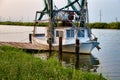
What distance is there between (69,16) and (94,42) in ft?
13.8

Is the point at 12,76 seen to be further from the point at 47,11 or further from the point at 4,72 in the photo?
the point at 47,11

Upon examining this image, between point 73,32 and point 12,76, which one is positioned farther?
point 73,32

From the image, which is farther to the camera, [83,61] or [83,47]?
[83,47]

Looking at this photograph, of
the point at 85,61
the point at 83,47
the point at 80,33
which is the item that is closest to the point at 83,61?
the point at 85,61

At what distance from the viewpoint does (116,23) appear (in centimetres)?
14362

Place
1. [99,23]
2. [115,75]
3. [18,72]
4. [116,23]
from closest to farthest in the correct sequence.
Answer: [18,72] → [115,75] → [116,23] → [99,23]

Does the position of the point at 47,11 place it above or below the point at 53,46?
above

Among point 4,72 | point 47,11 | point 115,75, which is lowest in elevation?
point 115,75

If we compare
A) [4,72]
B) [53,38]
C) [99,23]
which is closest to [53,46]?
[53,38]

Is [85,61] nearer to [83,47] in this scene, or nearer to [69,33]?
[83,47]

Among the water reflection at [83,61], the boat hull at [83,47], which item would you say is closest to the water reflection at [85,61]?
the water reflection at [83,61]

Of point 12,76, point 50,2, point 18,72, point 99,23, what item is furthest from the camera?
point 99,23

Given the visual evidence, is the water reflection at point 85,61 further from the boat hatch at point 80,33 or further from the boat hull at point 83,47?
the boat hatch at point 80,33

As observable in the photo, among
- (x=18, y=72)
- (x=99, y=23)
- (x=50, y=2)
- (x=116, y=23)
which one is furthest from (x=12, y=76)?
(x=99, y=23)
